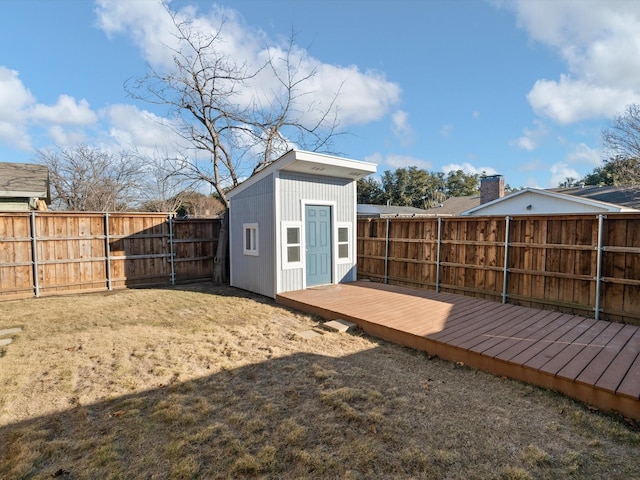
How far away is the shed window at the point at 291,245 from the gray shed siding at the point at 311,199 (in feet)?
0.38

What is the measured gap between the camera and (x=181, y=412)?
284 centimetres

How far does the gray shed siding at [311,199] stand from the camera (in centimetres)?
729

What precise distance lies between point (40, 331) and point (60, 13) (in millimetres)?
8802

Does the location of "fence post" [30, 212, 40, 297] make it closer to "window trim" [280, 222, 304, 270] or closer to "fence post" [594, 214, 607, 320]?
"window trim" [280, 222, 304, 270]

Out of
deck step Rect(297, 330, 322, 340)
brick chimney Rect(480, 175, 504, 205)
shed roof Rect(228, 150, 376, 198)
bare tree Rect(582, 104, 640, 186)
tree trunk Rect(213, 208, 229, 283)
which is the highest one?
bare tree Rect(582, 104, 640, 186)

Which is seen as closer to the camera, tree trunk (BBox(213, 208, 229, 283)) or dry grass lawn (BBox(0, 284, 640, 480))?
dry grass lawn (BBox(0, 284, 640, 480))

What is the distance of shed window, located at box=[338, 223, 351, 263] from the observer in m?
8.31

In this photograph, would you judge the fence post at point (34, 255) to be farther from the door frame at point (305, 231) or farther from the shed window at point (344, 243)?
the shed window at point (344, 243)

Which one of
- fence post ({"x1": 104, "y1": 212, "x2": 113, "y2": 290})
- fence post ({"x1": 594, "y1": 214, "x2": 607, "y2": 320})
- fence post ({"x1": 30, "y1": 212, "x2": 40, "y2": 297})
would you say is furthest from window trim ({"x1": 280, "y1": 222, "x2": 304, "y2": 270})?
fence post ({"x1": 30, "y1": 212, "x2": 40, "y2": 297})

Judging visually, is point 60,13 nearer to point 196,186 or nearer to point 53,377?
point 196,186

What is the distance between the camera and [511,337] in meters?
4.40

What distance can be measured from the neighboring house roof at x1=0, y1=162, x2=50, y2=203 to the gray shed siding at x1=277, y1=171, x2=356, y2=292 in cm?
743

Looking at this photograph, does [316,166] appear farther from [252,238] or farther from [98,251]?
[98,251]

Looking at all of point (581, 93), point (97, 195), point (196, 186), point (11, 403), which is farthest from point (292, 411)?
point (581, 93)
